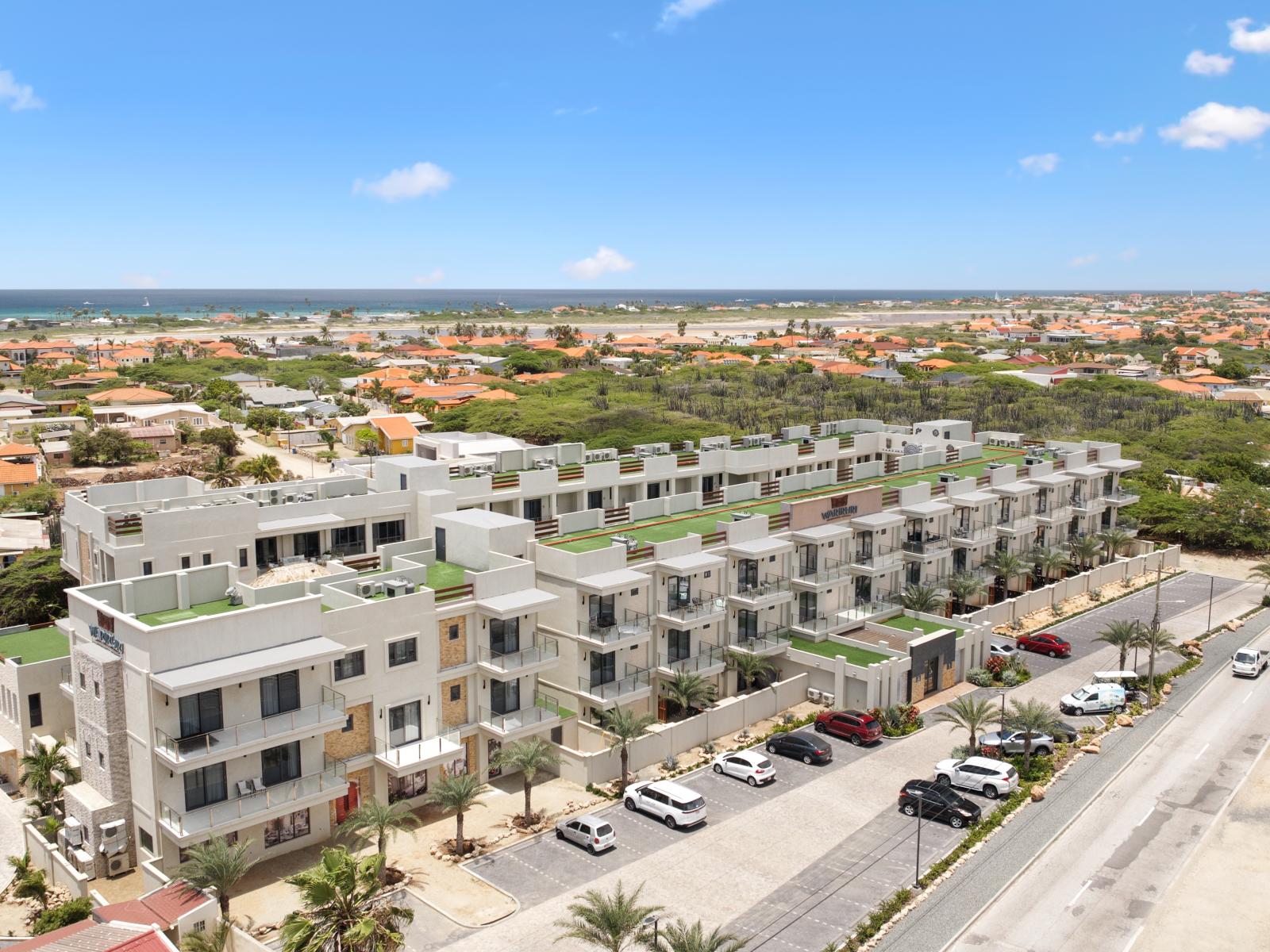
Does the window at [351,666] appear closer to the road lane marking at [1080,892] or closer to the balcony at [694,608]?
the balcony at [694,608]

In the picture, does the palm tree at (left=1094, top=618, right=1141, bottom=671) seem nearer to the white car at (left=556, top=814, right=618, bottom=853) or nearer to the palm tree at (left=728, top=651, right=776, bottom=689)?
the palm tree at (left=728, top=651, right=776, bottom=689)

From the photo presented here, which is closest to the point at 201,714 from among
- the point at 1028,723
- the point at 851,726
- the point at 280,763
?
the point at 280,763

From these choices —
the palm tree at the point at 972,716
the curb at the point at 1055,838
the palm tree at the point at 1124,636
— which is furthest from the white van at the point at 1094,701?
the palm tree at the point at 972,716

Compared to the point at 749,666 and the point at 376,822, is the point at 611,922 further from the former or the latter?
the point at 749,666

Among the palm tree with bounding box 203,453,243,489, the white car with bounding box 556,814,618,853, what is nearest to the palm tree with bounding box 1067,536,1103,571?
the white car with bounding box 556,814,618,853

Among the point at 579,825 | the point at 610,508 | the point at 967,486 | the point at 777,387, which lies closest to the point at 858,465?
the point at 967,486

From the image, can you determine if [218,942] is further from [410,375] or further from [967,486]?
[410,375]
